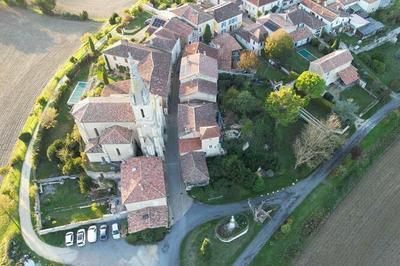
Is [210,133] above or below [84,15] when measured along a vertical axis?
below

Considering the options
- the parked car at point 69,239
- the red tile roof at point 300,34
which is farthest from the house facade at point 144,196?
the red tile roof at point 300,34

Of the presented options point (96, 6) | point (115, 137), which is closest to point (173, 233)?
point (115, 137)

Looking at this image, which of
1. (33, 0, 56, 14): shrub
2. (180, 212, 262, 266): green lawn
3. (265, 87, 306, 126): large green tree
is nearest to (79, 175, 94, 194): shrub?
(180, 212, 262, 266): green lawn

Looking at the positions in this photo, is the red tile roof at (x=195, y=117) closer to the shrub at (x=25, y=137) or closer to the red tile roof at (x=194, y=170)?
the red tile roof at (x=194, y=170)

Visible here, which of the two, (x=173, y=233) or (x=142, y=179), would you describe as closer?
(x=142, y=179)

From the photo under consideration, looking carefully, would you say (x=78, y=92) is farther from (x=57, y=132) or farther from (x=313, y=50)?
(x=313, y=50)

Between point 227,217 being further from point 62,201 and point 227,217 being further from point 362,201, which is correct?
point 62,201
